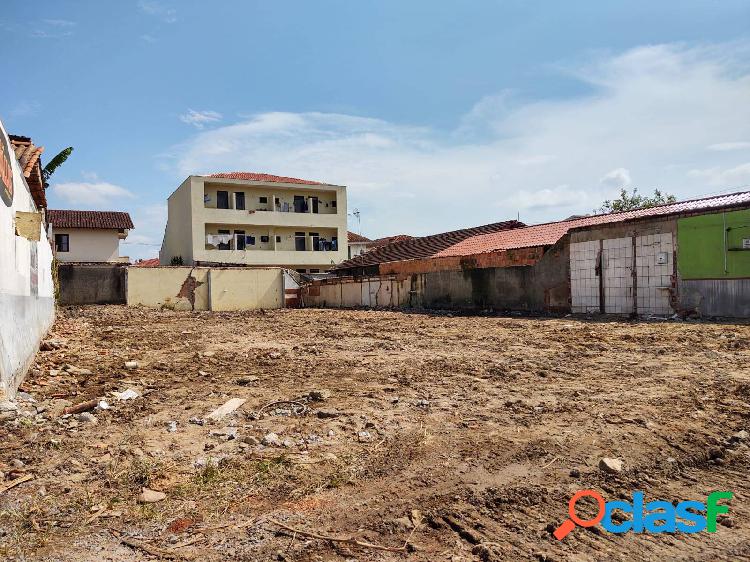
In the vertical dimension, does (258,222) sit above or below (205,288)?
above

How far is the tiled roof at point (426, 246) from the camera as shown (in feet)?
85.7

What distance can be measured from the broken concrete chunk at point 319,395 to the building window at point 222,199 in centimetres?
3425

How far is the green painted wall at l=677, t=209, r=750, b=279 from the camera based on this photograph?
1364cm

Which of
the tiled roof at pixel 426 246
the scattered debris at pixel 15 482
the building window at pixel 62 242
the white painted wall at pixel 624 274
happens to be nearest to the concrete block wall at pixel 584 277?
the white painted wall at pixel 624 274

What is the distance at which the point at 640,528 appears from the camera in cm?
304

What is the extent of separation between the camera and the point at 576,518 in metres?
3.17

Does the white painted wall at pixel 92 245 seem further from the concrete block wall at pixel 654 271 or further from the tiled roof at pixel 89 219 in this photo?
the concrete block wall at pixel 654 271

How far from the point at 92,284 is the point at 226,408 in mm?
24809

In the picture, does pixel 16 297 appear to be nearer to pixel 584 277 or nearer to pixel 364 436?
pixel 364 436

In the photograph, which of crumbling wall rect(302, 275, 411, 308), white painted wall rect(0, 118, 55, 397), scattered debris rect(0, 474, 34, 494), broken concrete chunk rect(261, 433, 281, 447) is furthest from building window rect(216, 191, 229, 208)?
scattered debris rect(0, 474, 34, 494)

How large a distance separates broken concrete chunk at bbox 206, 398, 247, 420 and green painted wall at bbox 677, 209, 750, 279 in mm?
13392

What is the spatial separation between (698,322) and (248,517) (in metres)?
13.6

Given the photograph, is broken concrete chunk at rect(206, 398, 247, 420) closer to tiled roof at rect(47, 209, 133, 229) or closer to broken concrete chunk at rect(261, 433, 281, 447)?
broken concrete chunk at rect(261, 433, 281, 447)

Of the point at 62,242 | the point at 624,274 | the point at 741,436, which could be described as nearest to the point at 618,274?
the point at 624,274
